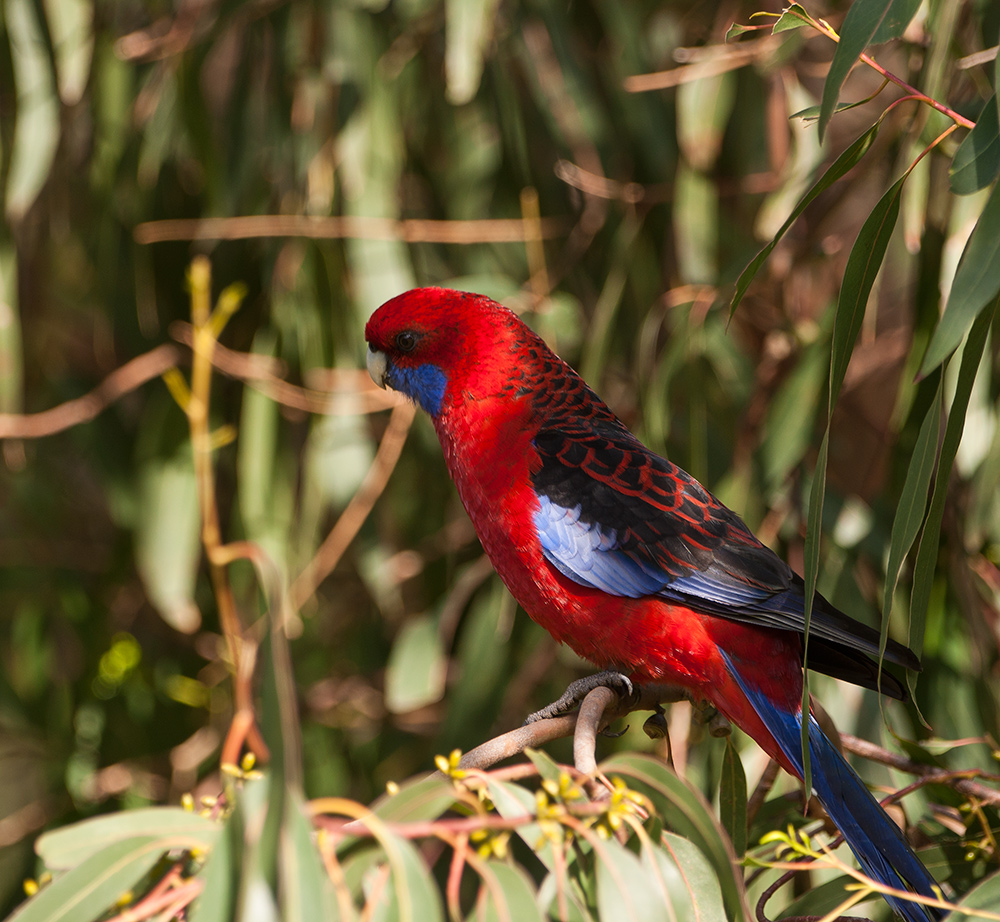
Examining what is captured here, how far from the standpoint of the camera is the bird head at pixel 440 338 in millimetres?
1767

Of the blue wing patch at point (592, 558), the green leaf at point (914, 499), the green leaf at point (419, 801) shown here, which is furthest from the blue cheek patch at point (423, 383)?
the green leaf at point (419, 801)

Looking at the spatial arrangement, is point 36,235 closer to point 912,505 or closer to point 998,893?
point 912,505

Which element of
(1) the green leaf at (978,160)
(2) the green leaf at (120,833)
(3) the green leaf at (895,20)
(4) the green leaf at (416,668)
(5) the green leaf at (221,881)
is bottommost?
(4) the green leaf at (416,668)

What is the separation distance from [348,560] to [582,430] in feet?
6.28

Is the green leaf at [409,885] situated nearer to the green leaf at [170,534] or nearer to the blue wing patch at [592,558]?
the blue wing patch at [592,558]

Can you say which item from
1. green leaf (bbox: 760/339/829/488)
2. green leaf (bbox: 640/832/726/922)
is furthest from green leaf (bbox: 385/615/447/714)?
green leaf (bbox: 640/832/726/922)

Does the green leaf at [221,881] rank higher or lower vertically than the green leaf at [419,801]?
higher

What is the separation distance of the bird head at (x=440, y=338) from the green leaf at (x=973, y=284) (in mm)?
958

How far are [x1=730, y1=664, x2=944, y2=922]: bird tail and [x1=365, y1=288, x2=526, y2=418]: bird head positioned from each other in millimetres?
805

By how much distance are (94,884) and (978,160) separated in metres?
1.04

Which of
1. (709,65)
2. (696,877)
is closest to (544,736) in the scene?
(696,877)

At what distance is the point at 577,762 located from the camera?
1015 millimetres

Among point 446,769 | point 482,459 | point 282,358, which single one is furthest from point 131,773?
point 446,769

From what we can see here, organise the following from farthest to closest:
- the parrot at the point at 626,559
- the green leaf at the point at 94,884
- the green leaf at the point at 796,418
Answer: the green leaf at the point at 796,418
the parrot at the point at 626,559
the green leaf at the point at 94,884
